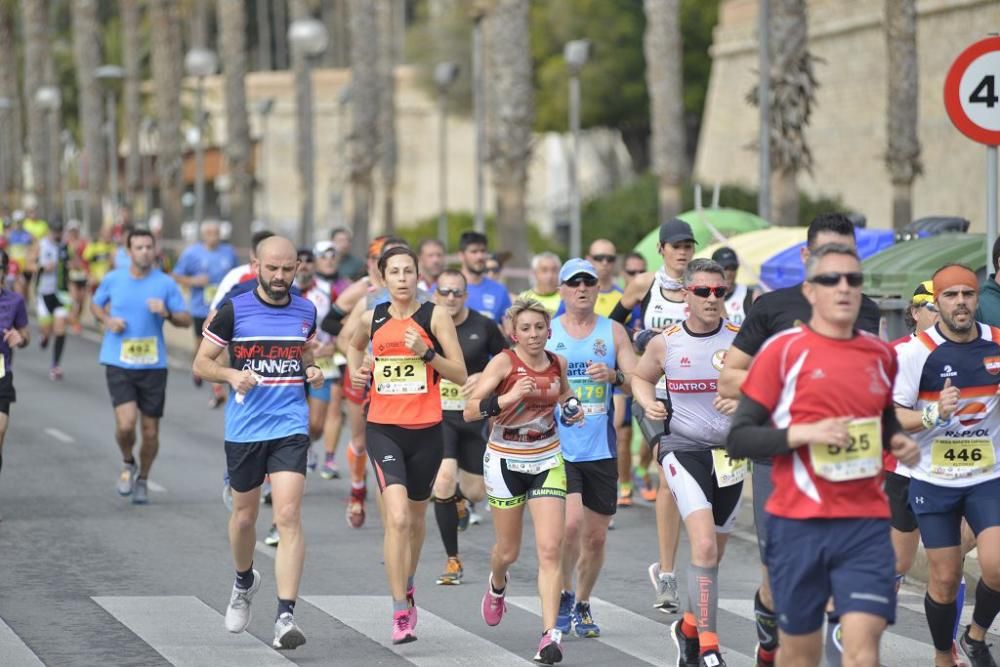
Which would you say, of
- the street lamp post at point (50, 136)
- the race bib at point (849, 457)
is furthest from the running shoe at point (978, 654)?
the street lamp post at point (50, 136)

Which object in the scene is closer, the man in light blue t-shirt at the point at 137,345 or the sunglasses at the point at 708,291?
the sunglasses at the point at 708,291

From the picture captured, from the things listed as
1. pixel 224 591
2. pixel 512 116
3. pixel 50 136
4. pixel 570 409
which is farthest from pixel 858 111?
pixel 50 136

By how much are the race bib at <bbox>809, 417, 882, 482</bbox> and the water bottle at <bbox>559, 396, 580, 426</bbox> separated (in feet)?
9.31

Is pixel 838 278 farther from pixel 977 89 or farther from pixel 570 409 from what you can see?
pixel 977 89

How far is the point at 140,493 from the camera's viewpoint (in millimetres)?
15125

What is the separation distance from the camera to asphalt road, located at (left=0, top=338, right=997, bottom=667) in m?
9.53

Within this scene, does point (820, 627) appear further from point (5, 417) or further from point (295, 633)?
point (5, 417)

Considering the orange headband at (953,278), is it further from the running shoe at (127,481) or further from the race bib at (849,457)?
the running shoe at (127,481)

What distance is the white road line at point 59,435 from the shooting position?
19.3m

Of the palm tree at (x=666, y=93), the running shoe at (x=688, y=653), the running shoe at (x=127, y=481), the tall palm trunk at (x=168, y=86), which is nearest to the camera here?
the running shoe at (x=688, y=653)

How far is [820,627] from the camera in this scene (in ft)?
23.0

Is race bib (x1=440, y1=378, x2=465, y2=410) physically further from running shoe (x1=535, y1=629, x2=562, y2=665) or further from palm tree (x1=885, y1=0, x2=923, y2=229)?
palm tree (x1=885, y1=0, x2=923, y2=229)

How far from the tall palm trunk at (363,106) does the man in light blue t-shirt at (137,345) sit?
23.2m

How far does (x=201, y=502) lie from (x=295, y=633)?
5958 millimetres
